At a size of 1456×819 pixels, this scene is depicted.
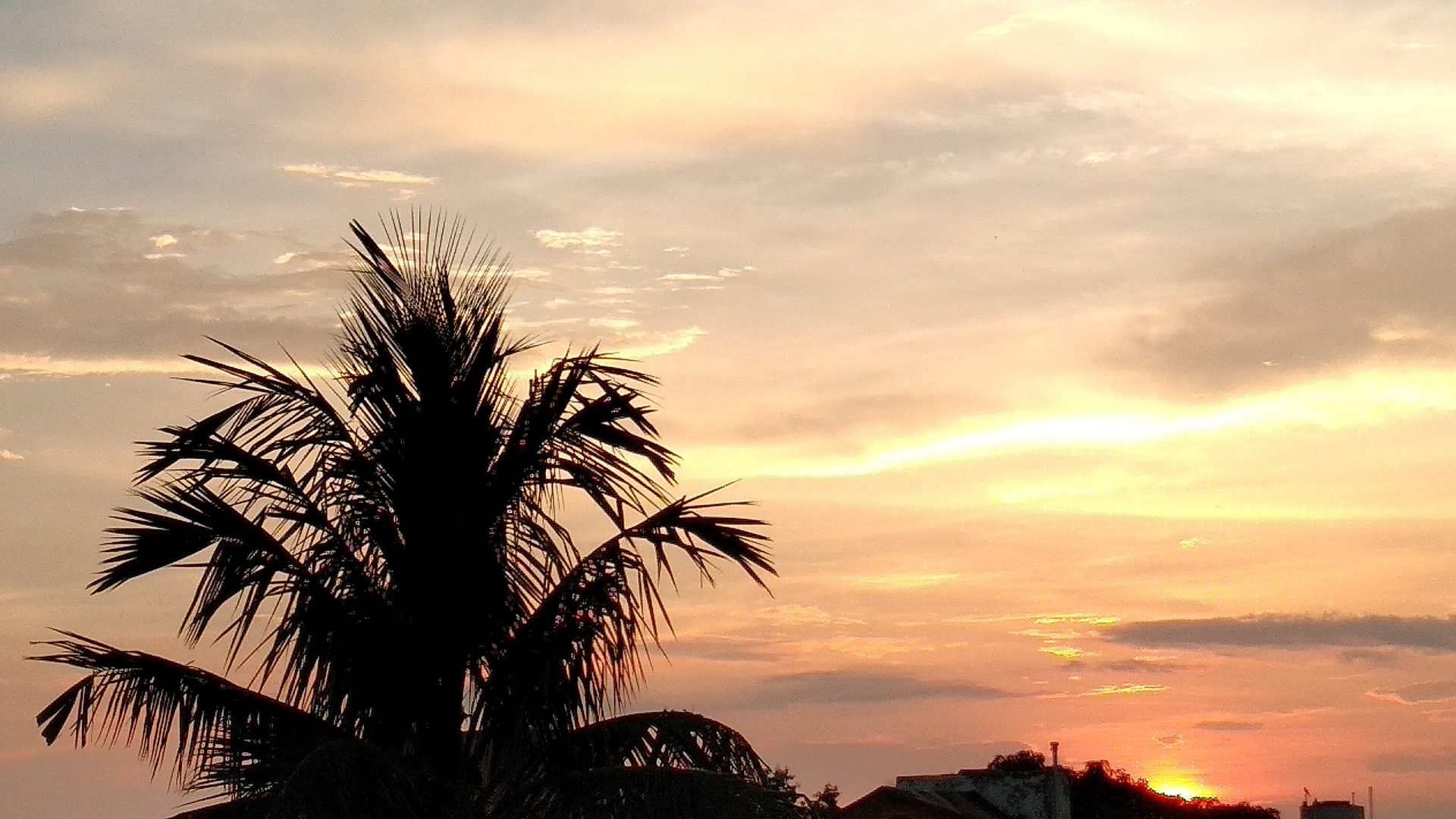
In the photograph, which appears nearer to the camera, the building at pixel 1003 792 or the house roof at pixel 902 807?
the house roof at pixel 902 807

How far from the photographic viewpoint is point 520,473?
11.4 m

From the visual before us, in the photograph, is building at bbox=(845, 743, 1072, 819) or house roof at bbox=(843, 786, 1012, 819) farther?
building at bbox=(845, 743, 1072, 819)

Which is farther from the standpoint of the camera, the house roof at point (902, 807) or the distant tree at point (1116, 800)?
the distant tree at point (1116, 800)

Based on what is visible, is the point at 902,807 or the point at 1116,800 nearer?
the point at 902,807

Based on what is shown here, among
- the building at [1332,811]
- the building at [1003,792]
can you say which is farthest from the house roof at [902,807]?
the building at [1332,811]

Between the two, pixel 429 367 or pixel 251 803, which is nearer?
pixel 251 803

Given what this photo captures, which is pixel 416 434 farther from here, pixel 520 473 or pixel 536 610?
pixel 536 610

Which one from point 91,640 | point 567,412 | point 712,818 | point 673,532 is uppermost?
point 567,412

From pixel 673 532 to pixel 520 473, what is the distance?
3.94 ft

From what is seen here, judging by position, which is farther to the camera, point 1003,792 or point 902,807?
point 1003,792

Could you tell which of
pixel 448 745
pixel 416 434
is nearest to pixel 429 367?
pixel 416 434

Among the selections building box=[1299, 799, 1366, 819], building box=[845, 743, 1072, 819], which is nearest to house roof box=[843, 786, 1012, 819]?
building box=[845, 743, 1072, 819]

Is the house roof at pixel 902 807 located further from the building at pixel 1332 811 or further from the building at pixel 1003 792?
the building at pixel 1332 811

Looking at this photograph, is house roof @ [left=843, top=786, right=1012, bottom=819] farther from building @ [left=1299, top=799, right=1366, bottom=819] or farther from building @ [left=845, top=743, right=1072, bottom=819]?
building @ [left=1299, top=799, right=1366, bottom=819]
